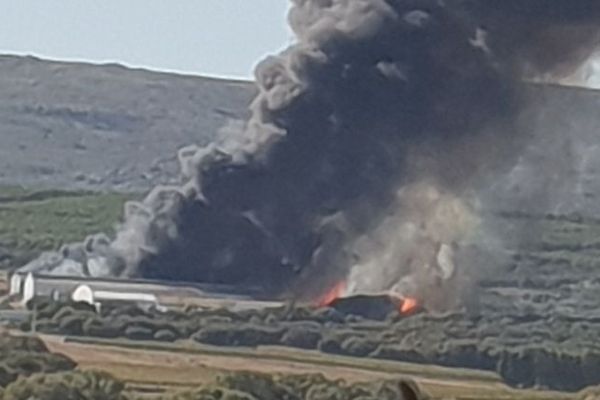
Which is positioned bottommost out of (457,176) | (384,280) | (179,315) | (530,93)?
(179,315)

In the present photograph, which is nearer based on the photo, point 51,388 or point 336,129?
point 51,388

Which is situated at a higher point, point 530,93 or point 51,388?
point 530,93

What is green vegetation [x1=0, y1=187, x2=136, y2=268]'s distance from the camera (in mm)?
8438

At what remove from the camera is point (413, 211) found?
8805mm

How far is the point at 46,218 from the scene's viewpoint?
27.6ft

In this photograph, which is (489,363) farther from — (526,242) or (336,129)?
(336,129)

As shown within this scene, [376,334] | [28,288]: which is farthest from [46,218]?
[376,334]

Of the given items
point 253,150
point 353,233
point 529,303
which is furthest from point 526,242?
point 253,150

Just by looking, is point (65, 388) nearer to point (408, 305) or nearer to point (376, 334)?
point (376, 334)

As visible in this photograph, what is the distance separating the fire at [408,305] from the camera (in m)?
8.87

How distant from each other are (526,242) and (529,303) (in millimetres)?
390

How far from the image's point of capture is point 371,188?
8.91 meters

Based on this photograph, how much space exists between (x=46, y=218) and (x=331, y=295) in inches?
62.9

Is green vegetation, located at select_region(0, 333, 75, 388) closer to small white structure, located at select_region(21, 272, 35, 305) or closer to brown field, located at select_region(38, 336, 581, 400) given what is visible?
brown field, located at select_region(38, 336, 581, 400)
